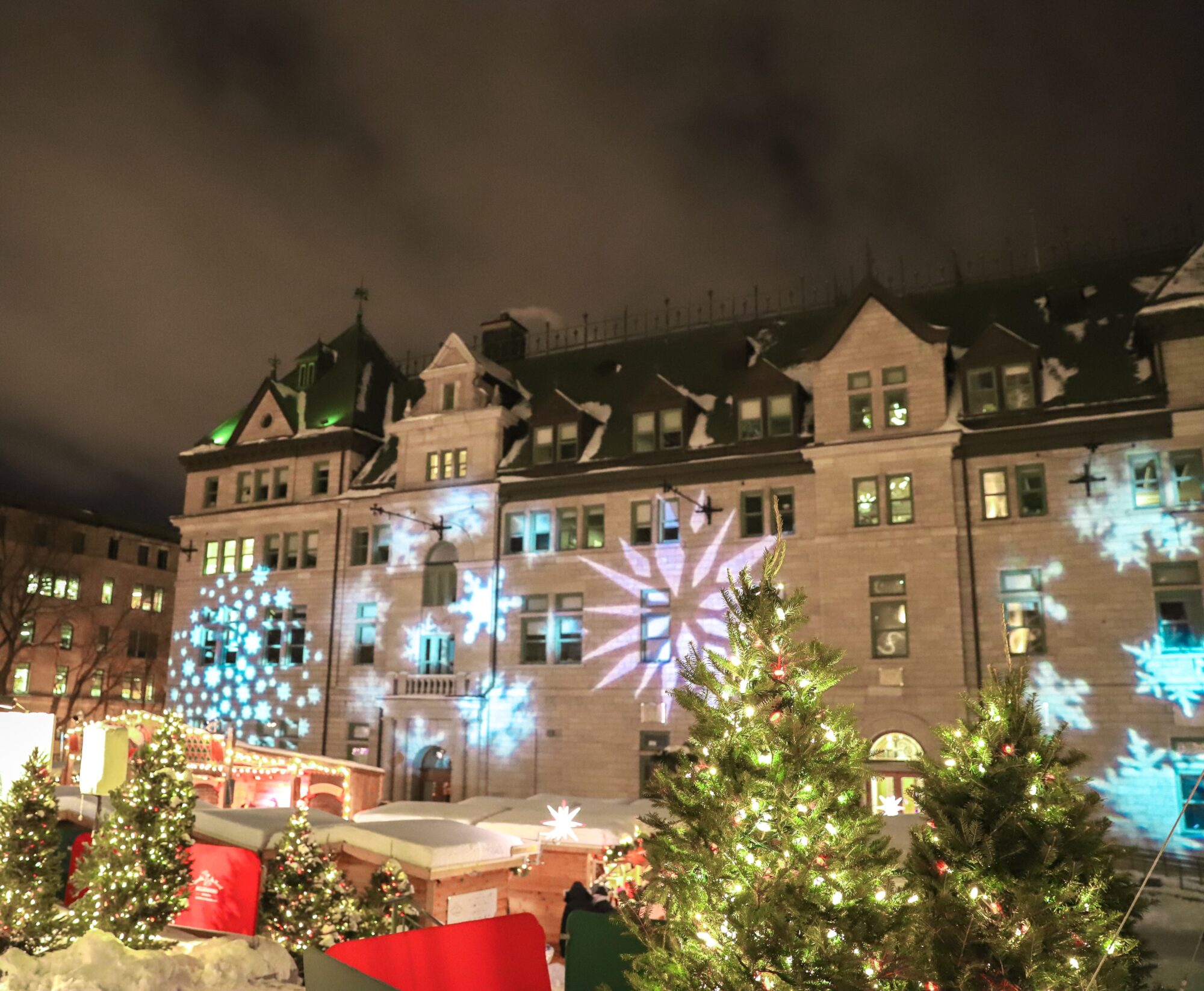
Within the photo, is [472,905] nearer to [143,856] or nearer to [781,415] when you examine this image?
[143,856]

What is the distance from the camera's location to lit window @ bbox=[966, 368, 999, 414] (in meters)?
29.9

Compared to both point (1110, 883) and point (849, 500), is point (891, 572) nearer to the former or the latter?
point (849, 500)

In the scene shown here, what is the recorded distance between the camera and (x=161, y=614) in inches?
2470

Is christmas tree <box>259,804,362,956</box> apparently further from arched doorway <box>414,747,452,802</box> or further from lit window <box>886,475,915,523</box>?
arched doorway <box>414,747,452,802</box>

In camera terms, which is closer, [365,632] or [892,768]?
[892,768]

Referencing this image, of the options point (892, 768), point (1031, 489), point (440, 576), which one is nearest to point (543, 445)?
point (440, 576)

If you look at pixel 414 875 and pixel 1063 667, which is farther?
pixel 1063 667

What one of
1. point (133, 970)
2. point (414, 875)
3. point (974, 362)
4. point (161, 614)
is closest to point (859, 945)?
point (133, 970)

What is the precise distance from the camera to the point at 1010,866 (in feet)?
28.1

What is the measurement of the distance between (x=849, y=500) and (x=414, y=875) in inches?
728

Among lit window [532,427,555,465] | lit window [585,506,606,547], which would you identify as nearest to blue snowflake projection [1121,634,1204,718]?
lit window [585,506,606,547]

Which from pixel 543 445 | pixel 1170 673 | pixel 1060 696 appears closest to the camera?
pixel 1170 673

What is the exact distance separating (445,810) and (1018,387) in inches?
784

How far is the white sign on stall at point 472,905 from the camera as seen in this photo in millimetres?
16359
